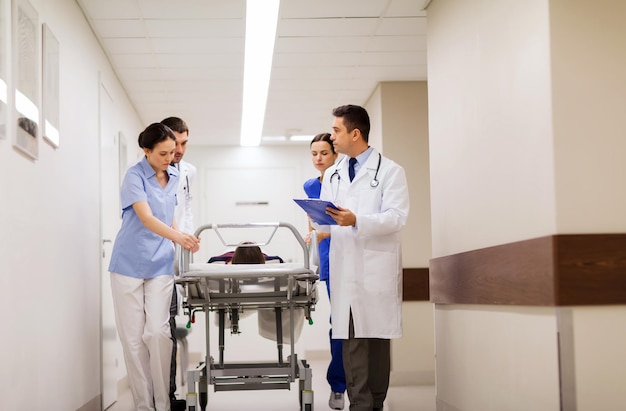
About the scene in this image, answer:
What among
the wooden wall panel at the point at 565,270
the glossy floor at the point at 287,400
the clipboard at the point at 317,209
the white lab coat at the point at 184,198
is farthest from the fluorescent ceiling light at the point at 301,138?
the wooden wall panel at the point at 565,270

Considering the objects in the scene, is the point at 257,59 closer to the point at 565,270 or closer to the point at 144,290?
the point at 144,290

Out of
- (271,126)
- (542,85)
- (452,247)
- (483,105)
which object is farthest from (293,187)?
(542,85)

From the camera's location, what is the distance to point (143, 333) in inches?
190

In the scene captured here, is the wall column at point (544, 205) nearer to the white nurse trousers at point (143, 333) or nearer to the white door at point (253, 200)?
the white nurse trousers at point (143, 333)

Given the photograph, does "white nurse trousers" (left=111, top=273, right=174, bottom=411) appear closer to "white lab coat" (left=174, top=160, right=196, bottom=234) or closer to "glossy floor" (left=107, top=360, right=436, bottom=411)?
"white lab coat" (left=174, top=160, right=196, bottom=234)

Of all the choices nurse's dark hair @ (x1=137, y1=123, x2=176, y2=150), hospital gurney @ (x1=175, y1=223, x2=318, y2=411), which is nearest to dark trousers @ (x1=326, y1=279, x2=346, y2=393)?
hospital gurney @ (x1=175, y1=223, x2=318, y2=411)

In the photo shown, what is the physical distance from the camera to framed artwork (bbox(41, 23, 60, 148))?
449cm

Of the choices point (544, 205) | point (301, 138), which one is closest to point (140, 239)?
point (544, 205)

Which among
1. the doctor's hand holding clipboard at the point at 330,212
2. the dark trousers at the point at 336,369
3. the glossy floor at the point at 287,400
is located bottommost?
the glossy floor at the point at 287,400

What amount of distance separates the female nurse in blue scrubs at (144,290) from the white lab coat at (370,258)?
1036 millimetres

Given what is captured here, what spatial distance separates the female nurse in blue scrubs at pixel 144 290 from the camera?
480 cm

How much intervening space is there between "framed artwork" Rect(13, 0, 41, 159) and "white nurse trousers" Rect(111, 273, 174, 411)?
1.01 m

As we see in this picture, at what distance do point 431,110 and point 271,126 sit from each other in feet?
14.7

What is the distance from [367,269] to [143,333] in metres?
1.38
